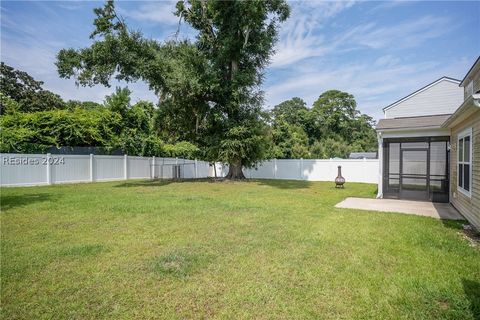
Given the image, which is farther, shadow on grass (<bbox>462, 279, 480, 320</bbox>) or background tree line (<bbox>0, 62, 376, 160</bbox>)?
background tree line (<bbox>0, 62, 376, 160</bbox>)

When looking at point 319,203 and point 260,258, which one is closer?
point 260,258

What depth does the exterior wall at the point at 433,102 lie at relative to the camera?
33.4 ft

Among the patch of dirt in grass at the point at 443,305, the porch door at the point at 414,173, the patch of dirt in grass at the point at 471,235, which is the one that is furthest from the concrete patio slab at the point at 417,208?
the patch of dirt in grass at the point at 443,305

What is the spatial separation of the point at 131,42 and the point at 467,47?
14589 mm

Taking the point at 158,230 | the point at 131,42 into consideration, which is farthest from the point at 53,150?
the point at 158,230

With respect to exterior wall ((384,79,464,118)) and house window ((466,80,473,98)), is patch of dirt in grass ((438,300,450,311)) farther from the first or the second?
exterior wall ((384,79,464,118))

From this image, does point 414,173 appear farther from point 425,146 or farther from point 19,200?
point 19,200

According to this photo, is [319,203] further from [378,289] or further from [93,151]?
[93,151]

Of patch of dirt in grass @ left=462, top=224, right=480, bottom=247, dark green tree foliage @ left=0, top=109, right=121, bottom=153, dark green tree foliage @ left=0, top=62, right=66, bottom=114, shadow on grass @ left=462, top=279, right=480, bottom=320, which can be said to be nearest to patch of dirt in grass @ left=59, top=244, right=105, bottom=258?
shadow on grass @ left=462, top=279, right=480, bottom=320

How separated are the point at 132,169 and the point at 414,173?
15029 mm

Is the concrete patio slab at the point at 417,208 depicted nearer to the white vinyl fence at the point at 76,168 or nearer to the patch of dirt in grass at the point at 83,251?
the patch of dirt in grass at the point at 83,251

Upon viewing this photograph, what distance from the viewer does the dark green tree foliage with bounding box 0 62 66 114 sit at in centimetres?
2658

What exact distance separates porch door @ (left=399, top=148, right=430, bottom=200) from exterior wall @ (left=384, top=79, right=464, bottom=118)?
2.05 meters

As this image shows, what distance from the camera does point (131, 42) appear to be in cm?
1280
